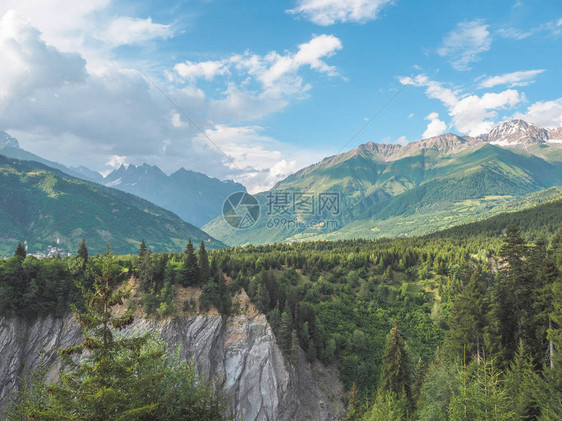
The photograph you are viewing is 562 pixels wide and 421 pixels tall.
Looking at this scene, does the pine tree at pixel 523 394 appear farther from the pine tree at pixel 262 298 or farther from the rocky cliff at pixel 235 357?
the pine tree at pixel 262 298

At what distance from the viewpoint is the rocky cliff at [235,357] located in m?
64.6

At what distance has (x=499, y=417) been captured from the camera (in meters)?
18.7

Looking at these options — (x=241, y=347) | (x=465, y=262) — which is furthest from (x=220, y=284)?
(x=465, y=262)

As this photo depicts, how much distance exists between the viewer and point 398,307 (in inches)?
3861

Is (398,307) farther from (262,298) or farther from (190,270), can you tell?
(190,270)

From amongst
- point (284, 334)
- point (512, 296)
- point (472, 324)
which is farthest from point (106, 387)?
point (284, 334)

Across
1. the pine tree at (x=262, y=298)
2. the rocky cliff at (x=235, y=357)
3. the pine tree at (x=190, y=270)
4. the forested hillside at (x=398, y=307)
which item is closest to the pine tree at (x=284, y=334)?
the forested hillside at (x=398, y=307)

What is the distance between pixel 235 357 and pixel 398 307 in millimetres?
55772

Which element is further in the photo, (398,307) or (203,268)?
(398,307)

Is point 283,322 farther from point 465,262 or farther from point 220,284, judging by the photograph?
point 465,262

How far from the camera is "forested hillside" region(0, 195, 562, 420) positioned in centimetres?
2939

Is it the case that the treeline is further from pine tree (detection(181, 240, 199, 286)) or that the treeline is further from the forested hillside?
pine tree (detection(181, 240, 199, 286))

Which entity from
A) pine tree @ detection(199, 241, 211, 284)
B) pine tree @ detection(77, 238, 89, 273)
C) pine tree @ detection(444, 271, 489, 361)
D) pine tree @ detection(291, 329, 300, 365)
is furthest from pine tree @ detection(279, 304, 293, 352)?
pine tree @ detection(77, 238, 89, 273)

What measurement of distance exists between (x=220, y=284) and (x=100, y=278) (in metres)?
61.1
